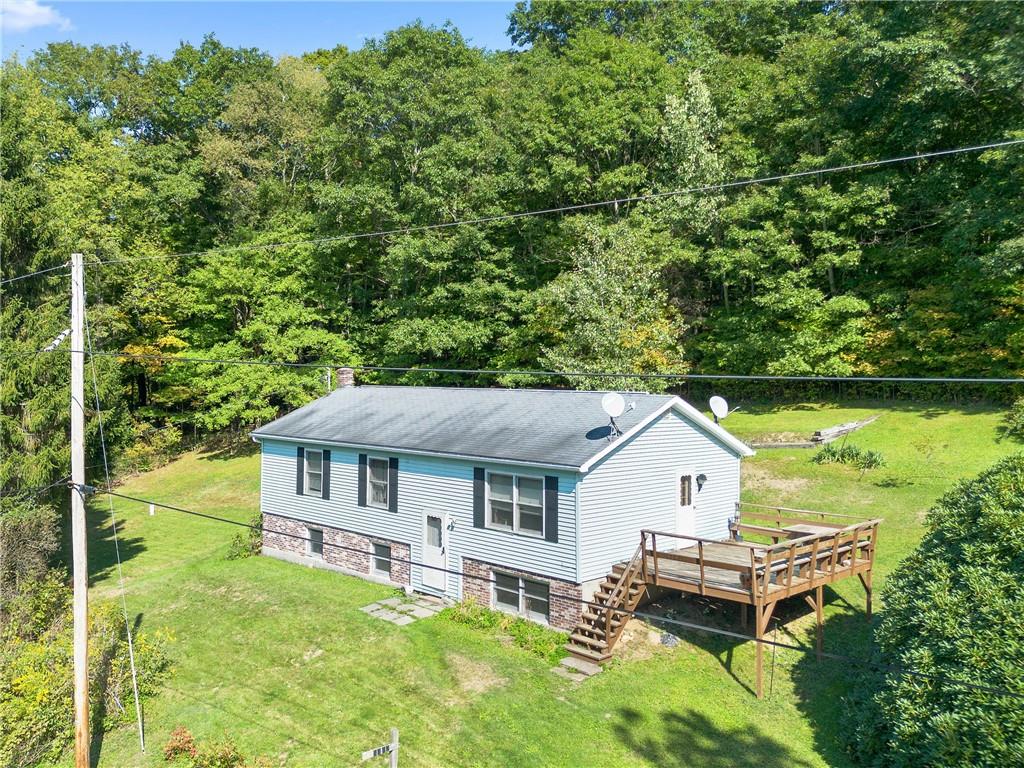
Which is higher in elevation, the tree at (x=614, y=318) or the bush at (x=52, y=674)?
the tree at (x=614, y=318)

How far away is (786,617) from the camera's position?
1503 cm

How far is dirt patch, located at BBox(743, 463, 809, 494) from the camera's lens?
22.0m

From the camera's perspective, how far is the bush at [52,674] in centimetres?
1199

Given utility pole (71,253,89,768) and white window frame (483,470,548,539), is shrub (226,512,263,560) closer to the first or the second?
white window frame (483,470,548,539)

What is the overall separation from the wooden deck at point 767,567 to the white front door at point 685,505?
0.92 m

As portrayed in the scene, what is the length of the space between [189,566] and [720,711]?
17.5 metres

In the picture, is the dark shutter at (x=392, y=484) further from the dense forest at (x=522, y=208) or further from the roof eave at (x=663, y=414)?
the dense forest at (x=522, y=208)

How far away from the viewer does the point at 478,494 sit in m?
16.7

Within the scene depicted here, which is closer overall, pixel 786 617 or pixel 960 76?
pixel 786 617

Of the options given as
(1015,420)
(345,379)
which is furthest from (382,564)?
(1015,420)

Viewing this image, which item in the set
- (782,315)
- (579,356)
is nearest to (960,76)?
(782,315)

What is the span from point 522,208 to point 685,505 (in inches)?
984

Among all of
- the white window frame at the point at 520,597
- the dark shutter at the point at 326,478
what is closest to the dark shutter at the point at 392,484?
the dark shutter at the point at 326,478

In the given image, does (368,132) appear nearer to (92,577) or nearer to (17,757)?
(92,577)
